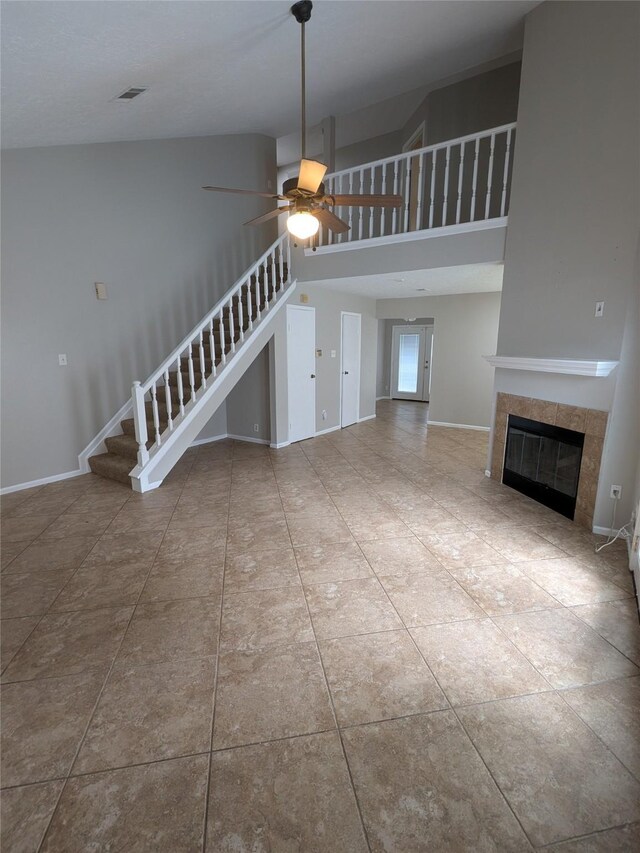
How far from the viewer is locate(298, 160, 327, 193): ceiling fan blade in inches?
97.0

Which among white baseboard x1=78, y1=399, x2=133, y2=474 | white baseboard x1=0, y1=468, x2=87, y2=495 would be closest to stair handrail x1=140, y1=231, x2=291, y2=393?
white baseboard x1=78, y1=399, x2=133, y2=474

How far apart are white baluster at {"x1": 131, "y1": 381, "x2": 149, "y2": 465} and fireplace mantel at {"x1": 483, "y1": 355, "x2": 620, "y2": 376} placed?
12.0 ft

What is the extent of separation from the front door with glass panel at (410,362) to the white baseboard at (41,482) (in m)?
7.91

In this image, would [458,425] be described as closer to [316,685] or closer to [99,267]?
[99,267]

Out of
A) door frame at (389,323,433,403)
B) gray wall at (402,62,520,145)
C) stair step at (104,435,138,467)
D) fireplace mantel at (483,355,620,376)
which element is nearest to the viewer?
fireplace mantel at (483,355,620,376)

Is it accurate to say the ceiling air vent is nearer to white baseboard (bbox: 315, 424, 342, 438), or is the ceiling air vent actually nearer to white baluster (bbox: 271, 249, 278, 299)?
white baluster (bbox: 271, 249, 278, 299)

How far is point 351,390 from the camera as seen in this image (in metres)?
7.30

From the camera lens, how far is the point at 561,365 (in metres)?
3.37

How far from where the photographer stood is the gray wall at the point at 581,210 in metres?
2.98

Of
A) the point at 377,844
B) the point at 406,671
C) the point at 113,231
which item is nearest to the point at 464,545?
the point at 406,671

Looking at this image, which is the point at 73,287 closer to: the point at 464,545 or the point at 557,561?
the point at 464,545

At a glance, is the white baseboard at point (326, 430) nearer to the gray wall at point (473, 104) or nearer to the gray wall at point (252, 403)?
the gray wall at point (252, 403)

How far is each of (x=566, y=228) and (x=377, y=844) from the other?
4.20 m

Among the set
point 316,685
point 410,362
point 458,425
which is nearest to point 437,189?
point 458,425
